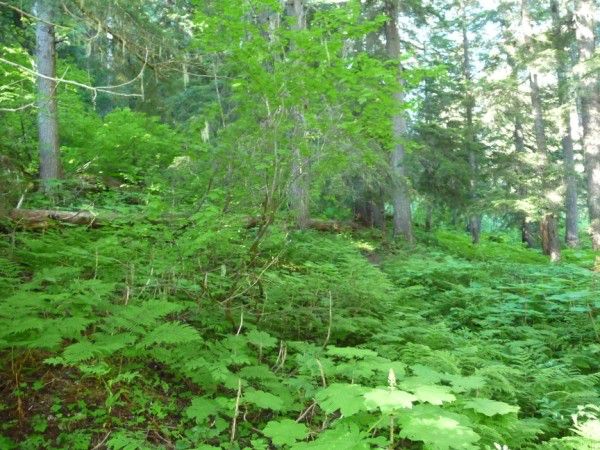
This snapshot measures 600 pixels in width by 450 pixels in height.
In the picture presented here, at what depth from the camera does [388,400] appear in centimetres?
209

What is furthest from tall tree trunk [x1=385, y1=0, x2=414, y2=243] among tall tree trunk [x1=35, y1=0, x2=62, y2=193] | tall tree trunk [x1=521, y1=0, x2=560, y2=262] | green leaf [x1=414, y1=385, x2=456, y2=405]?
green leaf [x1=414, y1=385, x2=456, y2=405]

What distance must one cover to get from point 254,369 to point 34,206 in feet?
18.6

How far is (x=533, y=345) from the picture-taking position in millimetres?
5023

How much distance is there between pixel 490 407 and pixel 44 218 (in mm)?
6160

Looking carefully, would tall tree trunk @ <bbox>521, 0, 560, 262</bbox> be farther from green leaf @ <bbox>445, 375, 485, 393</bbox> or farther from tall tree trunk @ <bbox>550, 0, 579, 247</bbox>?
green leaf @ <bbox>445, 375, 485, 393</bbox>

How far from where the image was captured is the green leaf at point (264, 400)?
9.29ft

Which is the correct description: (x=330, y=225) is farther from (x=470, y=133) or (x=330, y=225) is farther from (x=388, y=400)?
(x=388, y=400)

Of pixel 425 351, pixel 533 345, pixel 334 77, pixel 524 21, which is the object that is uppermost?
pixel 524 21

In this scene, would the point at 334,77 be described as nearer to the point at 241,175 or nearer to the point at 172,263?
the point at 241,175

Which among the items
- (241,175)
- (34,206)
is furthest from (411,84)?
(34,206)

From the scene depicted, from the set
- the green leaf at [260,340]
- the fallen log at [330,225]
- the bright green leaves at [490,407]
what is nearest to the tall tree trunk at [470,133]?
the fallen log at [330,225]

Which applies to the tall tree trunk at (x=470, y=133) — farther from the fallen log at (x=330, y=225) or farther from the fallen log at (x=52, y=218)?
→ the fallen log at (x=52, y=218)

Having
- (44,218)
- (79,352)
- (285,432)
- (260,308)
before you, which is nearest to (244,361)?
(285,432)

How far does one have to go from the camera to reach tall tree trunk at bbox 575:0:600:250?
38.0 ft
